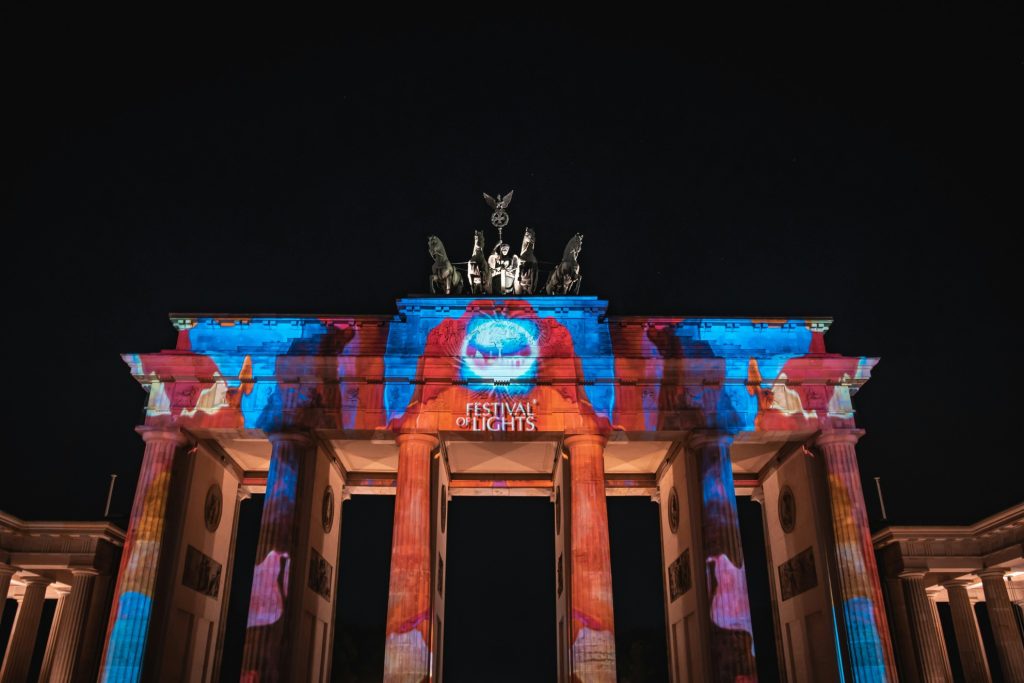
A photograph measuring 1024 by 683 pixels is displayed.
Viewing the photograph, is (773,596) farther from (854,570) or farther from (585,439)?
(585,439)

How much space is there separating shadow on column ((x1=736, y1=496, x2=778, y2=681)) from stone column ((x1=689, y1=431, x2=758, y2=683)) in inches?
1296

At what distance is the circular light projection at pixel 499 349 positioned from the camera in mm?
32562

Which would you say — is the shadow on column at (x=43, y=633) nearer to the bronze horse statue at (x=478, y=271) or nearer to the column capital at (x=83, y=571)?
the column capital at (x=83, y=571)

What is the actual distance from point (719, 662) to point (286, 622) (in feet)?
54.7

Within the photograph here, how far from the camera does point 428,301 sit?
3341cm

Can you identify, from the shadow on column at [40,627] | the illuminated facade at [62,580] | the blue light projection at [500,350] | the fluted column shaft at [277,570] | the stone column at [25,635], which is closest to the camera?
the fluted column shaft at [277,570]

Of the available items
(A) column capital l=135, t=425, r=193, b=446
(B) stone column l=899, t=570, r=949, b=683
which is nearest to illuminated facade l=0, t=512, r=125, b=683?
(A) column capital l=135, t=425, r=193, b=446

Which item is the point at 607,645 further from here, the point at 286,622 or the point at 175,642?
the point at 175,642

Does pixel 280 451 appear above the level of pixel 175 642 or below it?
above

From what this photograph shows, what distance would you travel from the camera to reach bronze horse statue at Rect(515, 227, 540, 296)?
34.9 meters

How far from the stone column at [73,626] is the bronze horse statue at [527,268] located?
2290cm

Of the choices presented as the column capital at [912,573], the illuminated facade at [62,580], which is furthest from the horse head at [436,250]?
the column capital at [912,573]

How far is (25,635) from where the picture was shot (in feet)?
114

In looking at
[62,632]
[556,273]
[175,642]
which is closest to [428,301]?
[556,273]
